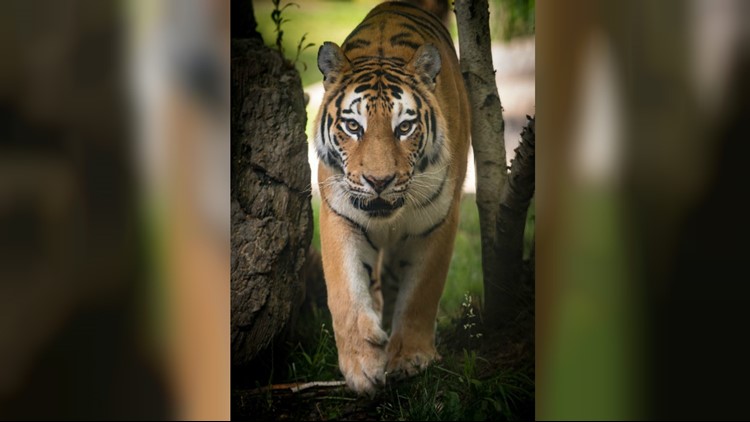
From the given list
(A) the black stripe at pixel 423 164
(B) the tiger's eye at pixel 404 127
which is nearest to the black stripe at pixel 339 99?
(B) the tiger's eye at pixel 404 127

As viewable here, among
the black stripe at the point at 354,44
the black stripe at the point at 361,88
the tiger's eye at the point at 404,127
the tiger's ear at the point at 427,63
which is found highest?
the black stripe at the point at 354,44

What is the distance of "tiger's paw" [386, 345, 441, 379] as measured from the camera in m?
2.57

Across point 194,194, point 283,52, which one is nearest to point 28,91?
point 194,194

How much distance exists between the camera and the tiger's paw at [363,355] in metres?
2.56

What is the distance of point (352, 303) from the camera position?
2578mm

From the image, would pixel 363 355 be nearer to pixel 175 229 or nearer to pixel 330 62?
pixel 175 229

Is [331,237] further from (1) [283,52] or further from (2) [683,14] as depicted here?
(2) [683,14]

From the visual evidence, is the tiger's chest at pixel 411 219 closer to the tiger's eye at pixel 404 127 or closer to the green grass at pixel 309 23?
the tiger's eye at pixel 404 127

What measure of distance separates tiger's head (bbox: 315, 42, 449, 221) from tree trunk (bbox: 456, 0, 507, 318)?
114mm

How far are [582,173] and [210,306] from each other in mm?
1361

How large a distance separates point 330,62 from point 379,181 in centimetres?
44

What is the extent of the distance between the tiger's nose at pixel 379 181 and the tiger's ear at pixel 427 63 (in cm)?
36

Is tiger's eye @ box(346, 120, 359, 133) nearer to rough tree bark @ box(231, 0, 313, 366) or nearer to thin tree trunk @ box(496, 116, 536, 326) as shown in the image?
rough tree bark @ box(231, 0, 313, 366)

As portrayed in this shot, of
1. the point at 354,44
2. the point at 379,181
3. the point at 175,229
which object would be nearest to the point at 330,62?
the point at 354,44
